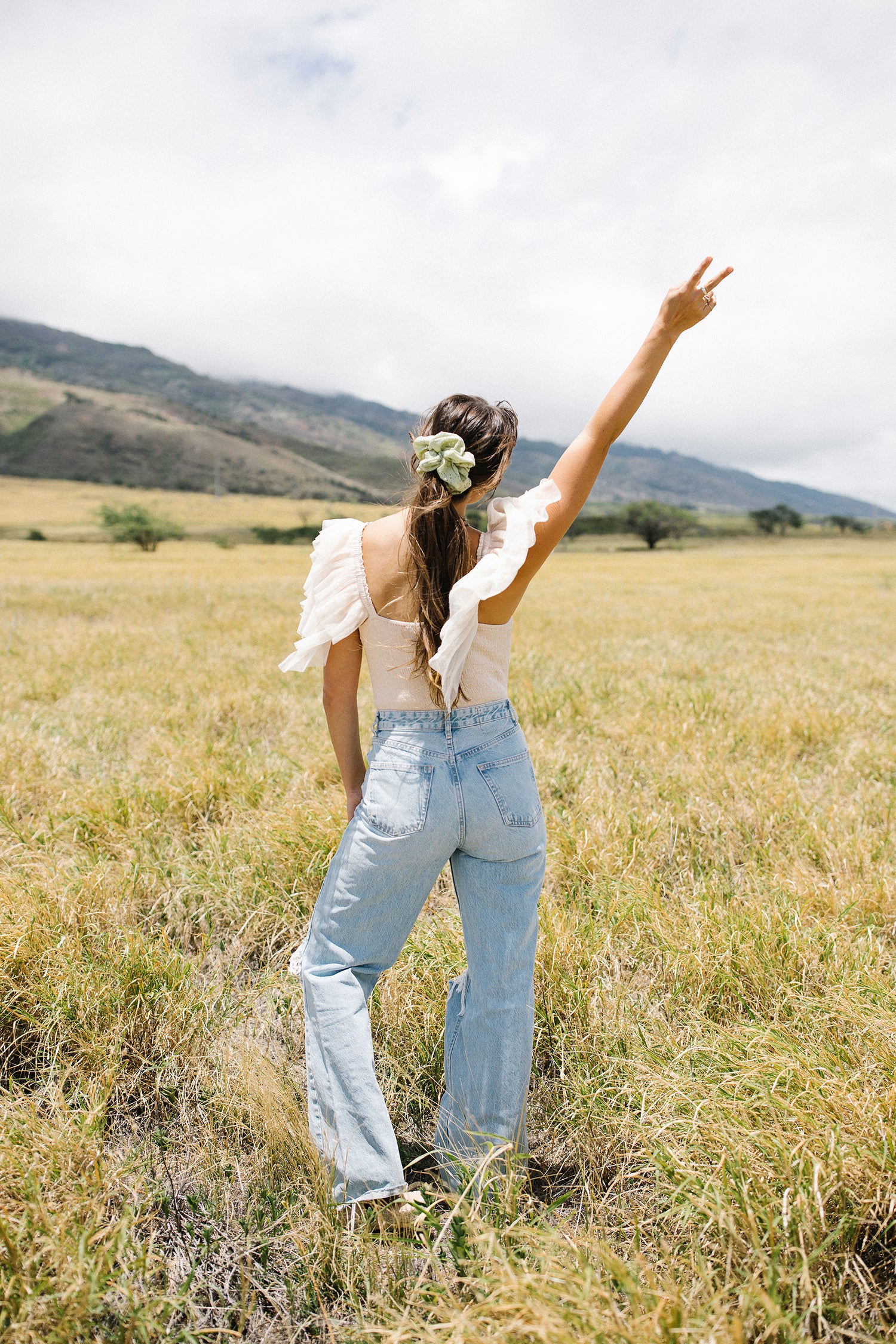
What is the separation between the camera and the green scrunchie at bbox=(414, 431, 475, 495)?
1.89 metres

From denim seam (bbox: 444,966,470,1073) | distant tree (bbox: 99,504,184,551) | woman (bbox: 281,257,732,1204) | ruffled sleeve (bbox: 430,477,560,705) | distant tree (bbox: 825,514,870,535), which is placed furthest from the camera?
distant tree (bbox: 825,514,870,535)

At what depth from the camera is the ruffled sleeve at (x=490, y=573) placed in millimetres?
1890

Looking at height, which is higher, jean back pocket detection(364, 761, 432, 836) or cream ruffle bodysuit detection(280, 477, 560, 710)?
cream ruffle bodysuit detection(280, 477, 560, 710)

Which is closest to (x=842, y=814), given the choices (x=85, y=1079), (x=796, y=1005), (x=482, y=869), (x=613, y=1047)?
(x=796, y=1005)

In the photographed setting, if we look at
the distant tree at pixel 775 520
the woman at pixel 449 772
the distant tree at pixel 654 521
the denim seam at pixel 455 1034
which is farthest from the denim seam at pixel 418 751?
the distant tree at pixel 775 520

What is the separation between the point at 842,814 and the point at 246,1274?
4007 millimetres

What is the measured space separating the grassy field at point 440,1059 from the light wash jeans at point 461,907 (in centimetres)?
25

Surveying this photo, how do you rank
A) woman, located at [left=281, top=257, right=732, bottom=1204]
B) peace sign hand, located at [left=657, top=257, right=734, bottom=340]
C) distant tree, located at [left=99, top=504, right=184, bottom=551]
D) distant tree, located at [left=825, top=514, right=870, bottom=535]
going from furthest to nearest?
distant tree, located at [left=825, top=514, right=870, bottom=535] < distant tree, located at [left=99, top=504, right=184, bottom=551] < peace sign hand, located at [left=657, top=257, right=734, bottom=340] < woman, located at [left=281, top=257, right=732, bottom=1204]

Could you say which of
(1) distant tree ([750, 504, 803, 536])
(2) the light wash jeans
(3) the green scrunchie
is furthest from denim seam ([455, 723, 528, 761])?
(1) distant tree ([750, 504, 803, 536])

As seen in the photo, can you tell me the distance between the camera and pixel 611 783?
4.91 metres

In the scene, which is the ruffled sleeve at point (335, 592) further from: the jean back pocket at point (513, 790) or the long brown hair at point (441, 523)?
the jean back pocket at point (513, 790)

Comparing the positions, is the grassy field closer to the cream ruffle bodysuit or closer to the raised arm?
the cream ruffle bodysuit

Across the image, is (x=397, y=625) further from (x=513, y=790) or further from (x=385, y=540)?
(x=513, y=790)

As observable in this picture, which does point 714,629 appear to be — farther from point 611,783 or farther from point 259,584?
point 259,584
